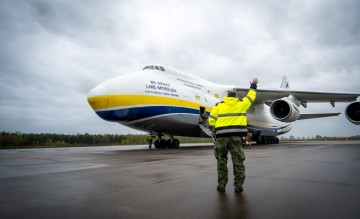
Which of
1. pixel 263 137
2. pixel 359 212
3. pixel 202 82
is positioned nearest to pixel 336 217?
pixel 359 212

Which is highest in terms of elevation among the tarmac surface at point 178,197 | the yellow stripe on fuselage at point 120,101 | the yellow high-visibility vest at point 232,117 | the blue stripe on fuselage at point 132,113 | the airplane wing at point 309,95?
the airplane wing at point 309,95

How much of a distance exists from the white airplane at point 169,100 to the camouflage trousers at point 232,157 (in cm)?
860

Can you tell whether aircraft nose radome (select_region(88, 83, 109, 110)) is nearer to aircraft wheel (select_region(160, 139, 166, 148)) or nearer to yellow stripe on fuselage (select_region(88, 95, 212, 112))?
yellow stripe on fuselage (select_region(88, 95, 212, 112))

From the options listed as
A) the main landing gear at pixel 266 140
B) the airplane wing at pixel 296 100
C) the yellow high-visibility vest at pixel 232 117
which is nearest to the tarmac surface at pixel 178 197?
the yellow high-visibility vest at pixel 232 117

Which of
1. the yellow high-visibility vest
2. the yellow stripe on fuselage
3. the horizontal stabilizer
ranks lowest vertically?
the yellow high-visibility vest

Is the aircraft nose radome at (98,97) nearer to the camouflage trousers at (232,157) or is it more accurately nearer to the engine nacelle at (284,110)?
the camouflage trousers at (232,157)

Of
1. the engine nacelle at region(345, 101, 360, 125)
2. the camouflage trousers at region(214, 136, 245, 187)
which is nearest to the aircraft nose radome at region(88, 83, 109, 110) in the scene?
the camouflage trousers at region(214, 136, 245, 187)

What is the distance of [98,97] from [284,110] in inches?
437

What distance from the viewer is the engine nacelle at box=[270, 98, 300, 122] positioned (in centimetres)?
1533

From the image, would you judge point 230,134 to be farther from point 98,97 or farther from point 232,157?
point 98,97

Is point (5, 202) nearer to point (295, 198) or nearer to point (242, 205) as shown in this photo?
point (242, 205)

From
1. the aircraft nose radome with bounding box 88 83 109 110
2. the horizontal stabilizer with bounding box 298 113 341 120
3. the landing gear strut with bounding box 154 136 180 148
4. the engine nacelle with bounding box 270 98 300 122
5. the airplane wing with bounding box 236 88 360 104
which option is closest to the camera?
the aircraft nose radome with bounding box 88 83 109 110

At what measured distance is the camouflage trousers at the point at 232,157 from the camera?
362 centimetres

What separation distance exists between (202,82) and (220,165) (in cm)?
1354
